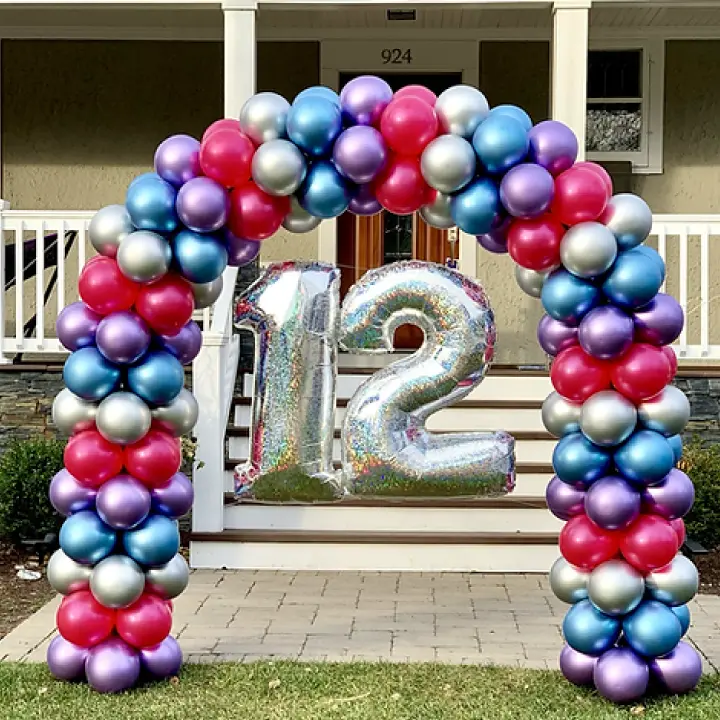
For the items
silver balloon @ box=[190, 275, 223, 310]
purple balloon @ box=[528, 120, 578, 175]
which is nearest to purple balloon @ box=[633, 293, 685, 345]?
purple balloon @ box=[528, 120, 578, 175]

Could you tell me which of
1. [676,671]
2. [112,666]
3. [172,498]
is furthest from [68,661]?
[676,671]

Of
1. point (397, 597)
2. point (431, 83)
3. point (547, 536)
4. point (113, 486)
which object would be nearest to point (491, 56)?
point (431, 83)

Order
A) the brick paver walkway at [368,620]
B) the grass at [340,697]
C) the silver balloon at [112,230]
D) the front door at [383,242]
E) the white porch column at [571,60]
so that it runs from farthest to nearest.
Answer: the front door at [383,242], the white porch column at [571,60], the brick paver walkway at [368,620], the silver balloon at [112,230], the grass at [340,697]

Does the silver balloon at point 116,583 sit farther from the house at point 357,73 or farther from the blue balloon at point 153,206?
the house at point 357,73

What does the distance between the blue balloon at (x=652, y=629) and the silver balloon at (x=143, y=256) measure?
2284mm

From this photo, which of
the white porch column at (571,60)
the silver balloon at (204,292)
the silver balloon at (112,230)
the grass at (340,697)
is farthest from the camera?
the white porch column at (571,60)

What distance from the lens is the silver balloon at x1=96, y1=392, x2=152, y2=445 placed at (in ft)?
14.8

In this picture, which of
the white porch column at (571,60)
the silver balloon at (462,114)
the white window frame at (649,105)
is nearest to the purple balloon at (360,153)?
the silver balloon at (462,114)

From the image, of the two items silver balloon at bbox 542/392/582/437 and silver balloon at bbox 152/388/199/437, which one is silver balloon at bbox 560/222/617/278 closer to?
silver balloon at bbox 542/392/582/437

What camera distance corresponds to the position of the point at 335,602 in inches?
247

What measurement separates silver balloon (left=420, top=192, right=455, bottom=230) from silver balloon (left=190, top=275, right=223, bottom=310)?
0.93m

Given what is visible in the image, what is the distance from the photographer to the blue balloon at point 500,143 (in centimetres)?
434

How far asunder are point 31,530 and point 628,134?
597 centimetres

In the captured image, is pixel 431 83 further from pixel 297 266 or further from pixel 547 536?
pixel 297 266
